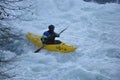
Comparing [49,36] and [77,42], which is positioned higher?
[49,36]

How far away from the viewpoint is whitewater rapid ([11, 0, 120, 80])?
8.70 m

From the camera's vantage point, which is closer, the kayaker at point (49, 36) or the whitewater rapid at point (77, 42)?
the whitewater rapid at point (77, 42)

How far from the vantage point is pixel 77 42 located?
11930 mm

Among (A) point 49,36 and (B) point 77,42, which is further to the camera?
(B) point 77,42

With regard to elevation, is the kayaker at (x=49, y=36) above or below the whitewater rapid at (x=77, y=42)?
above

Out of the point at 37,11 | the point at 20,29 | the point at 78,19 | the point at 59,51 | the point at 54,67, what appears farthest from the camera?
the point at 37,11

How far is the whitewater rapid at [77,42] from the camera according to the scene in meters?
8.70

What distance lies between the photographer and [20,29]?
1319 cm

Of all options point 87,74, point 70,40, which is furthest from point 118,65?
point 70,40

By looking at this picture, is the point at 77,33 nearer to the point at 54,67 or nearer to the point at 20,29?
the point at 20,29

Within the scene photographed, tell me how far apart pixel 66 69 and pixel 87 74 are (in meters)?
0.75

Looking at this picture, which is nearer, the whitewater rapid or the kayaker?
the whitewater rapid

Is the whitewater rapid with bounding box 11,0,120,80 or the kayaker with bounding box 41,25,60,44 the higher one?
the kayaker with bounding box 41,25,60,44

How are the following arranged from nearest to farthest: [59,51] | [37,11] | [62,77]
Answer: [62,77] → [59,51] → [37,11]
